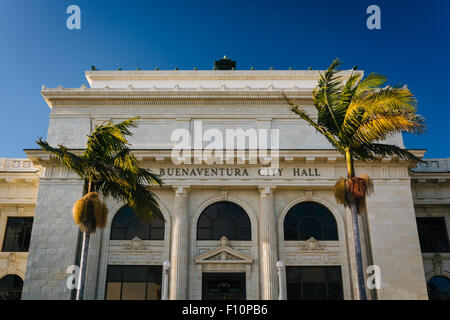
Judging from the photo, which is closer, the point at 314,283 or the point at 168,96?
the point at 314,283

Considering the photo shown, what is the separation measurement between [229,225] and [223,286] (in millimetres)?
3647

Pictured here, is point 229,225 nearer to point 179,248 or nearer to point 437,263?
point 179,248

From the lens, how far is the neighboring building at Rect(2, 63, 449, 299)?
77.7 feet

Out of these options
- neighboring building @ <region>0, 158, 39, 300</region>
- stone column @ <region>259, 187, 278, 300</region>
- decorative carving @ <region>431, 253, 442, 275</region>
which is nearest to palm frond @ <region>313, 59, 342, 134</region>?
stone column @ <region>259, 187, 278, 300</region>

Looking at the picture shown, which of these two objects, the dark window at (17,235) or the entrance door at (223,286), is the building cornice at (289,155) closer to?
the dark window at (17,235)

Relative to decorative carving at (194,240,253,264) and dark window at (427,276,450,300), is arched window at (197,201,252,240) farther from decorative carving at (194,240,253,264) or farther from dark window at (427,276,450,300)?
dark window at (427,276,450,300)

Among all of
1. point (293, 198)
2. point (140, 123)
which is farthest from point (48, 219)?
point (293, 198)

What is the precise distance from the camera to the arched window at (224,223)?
2517cm

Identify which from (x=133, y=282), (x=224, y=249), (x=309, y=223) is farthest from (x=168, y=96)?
(x=309, y=223)

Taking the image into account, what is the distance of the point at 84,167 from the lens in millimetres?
16453

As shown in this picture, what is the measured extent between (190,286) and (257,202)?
6.49 m

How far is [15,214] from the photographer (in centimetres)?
2870
